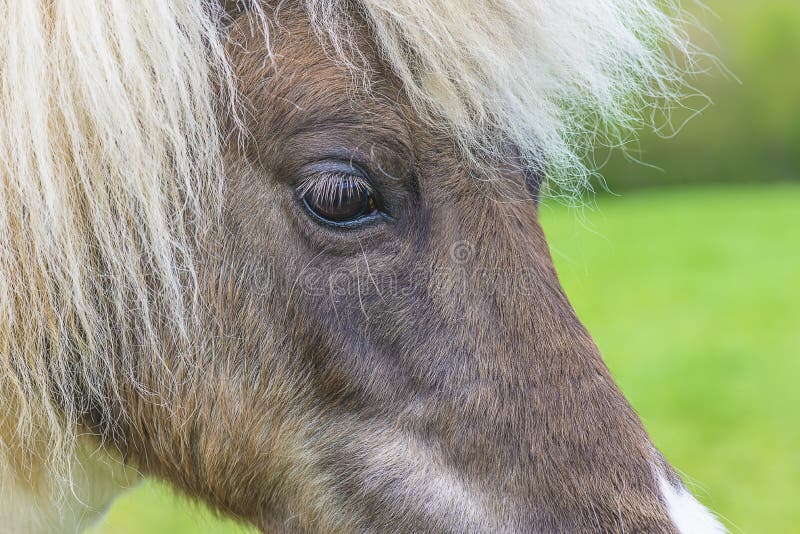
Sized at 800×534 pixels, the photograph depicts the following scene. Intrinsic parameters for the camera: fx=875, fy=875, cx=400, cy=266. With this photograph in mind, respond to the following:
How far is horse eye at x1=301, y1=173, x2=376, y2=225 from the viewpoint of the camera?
154 cm

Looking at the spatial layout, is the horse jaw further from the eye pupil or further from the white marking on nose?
the white marking on nose

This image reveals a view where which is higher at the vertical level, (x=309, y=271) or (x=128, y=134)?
(x=128, y=134)

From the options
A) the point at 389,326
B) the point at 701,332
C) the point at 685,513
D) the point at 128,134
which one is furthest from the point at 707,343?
the point at 128,134

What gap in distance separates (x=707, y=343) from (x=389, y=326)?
6.81 metres

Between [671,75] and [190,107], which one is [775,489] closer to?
[671,75]

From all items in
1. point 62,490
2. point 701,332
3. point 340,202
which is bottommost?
point 701,332

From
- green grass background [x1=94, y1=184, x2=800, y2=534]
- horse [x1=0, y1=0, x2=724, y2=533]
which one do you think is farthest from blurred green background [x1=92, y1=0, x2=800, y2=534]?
horse [x1=0, y1=0, x2=724, y2=533]

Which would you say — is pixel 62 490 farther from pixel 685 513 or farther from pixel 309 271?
pixel 685 513

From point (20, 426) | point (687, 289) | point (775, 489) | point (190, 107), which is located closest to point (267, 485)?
point (20, 426)

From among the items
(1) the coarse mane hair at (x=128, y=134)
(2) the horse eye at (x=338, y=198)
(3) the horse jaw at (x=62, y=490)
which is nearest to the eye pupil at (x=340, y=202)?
(2) the horse eye at (x=338, y=198)

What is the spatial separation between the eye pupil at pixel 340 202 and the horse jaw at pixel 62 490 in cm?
66

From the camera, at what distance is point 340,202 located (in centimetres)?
155

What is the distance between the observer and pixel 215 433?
1.63 metres

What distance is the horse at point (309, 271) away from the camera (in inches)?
58.6
